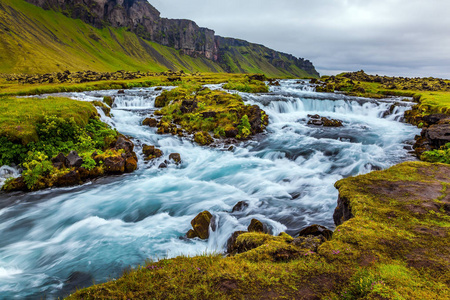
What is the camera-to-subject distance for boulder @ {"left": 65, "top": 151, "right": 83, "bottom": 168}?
1578 centimetres

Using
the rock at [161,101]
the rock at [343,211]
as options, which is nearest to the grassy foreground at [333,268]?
the rock at [343,211]

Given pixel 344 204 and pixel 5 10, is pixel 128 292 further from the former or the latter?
pixel 5 10

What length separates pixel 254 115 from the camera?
1139 inches

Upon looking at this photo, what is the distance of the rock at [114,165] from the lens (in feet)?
56.0

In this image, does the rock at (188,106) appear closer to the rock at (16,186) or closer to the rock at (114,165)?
the rock at (114,165)

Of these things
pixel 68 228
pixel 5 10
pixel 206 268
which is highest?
pixel 5 10

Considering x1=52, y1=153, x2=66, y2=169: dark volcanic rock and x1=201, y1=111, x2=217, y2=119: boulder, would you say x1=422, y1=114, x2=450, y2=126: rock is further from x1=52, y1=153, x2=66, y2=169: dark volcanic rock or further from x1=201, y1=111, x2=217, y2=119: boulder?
x1=52, y1=153, x2=66, y2=169: dark volcanic rock

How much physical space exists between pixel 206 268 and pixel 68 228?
32.9 feet

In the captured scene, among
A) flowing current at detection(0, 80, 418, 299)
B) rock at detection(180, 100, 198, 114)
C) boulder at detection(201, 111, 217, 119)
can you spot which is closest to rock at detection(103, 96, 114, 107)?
flowing current at detection(0, 80, 418, 299)

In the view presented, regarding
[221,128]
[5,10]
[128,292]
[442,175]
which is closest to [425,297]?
[128,292]

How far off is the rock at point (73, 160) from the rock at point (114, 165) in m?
1.58

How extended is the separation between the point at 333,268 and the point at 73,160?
16.6m

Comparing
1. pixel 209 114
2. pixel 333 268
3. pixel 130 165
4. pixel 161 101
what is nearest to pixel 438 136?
pixel 333 268

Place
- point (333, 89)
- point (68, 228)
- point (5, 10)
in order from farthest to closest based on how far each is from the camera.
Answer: point (5, 10) → point (333, 89) → point (68, 228)
